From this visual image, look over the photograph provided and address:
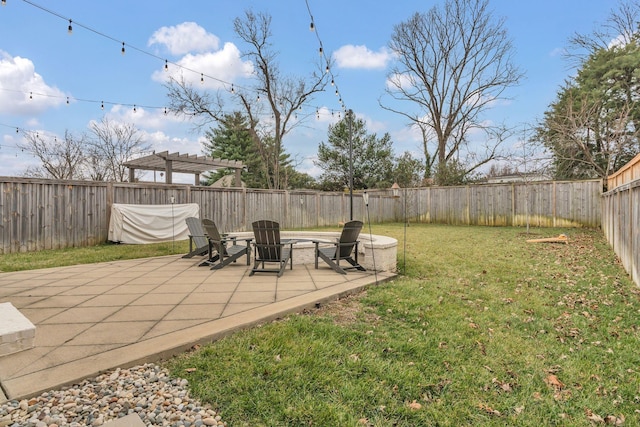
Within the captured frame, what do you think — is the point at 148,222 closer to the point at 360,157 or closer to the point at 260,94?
the point at 260,94

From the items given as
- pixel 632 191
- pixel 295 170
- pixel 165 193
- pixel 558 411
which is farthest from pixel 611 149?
pixel 295 170

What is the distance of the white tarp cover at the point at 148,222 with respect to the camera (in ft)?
25.5

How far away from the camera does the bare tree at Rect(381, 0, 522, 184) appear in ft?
59.3

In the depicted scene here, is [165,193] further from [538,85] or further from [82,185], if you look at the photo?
[538,85]

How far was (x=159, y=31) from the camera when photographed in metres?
8.99

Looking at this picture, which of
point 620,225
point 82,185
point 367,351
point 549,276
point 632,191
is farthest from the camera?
point 82,185

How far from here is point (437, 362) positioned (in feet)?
7.47

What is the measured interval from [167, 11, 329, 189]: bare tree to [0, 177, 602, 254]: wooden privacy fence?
639 cm

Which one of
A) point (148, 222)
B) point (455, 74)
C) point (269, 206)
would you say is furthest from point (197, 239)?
point (455, 74)

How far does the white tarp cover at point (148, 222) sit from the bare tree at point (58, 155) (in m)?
10.8

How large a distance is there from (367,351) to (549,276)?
3976 mm

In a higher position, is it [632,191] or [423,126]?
[423,126]

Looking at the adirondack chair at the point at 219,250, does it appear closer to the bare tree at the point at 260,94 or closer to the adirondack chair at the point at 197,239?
the adirondack chair at the point at 197,239

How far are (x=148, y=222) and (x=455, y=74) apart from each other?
18612 millimetres
